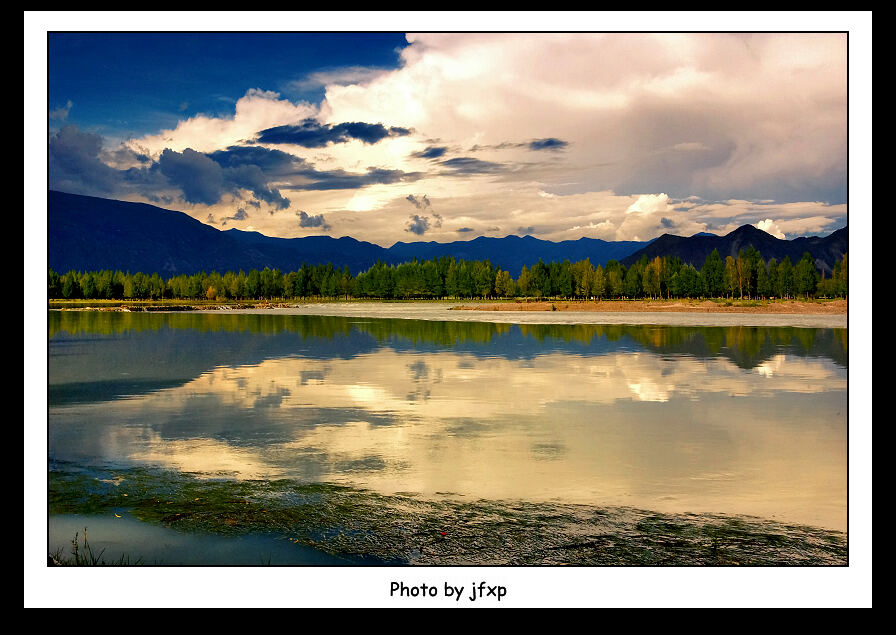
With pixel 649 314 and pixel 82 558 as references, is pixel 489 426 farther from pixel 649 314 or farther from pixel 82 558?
pixel 649 314

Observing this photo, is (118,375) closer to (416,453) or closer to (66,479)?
(66,479)

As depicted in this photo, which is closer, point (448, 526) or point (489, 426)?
point (448, 526)

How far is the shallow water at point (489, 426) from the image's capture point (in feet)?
45.9

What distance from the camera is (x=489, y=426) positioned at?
1983 cm

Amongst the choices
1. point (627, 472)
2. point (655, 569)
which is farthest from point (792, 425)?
point (655, 569)

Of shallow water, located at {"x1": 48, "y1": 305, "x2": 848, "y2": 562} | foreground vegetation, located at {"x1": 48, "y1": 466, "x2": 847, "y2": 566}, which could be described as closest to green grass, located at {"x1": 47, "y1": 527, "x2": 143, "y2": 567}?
foreground vegetation, located at {"x1": 48, "y1": 466, "x2": 847, "y2": 566}

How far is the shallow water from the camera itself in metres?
14.0

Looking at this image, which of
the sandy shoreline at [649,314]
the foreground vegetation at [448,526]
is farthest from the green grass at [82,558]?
the sandy shoreline at [649,314]

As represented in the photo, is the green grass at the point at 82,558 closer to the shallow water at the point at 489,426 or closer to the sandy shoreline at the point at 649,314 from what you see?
the shallow water at the point at 489,426

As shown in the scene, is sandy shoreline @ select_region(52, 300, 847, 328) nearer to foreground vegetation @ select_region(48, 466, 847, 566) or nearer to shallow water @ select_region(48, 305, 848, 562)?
shallow water @ select_region(48, 305, 848, 562)

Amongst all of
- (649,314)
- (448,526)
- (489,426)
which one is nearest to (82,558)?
(448,526)

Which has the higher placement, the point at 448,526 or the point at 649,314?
the point at 649,314

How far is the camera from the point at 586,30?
34.6 ft
